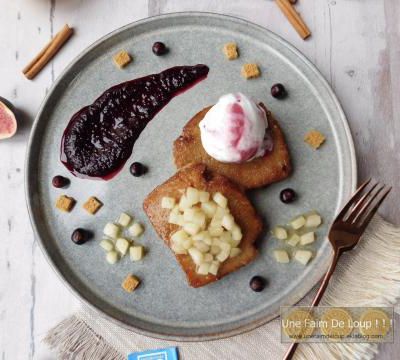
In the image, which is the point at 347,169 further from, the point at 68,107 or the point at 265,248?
the point at 68,107

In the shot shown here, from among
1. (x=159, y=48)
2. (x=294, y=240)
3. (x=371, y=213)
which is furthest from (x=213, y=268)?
(x=159, y=48)

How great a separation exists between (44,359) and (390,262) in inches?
98.8

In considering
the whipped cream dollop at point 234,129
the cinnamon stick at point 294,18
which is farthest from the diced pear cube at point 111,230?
the cinnamon stick at point 294,18

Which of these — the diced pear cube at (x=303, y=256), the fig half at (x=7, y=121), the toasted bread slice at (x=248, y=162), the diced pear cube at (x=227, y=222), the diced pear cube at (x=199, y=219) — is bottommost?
the diced pear cube at (x=303, y=256)

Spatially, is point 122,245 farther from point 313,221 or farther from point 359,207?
point 359,207

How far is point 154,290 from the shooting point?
149 inches

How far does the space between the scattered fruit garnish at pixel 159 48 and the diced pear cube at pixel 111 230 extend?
126 cm

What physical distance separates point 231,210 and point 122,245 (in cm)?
81

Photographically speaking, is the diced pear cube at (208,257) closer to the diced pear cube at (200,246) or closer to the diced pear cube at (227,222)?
the diced pear cube at (200,246)

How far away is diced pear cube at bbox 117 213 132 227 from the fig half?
1.01 m

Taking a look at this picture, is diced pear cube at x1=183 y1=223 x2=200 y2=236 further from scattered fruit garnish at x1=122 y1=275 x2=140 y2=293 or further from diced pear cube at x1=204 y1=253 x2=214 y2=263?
scattered fruit garnish at x1=122 y1=275 x2=140 y2=293

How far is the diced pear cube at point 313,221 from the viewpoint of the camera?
3.66 metres

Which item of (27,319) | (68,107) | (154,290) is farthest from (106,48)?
(27,319)

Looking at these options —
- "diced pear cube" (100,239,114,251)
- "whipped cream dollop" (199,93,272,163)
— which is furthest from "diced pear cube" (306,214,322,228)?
"diced pear cube" (100,239,114,251)
